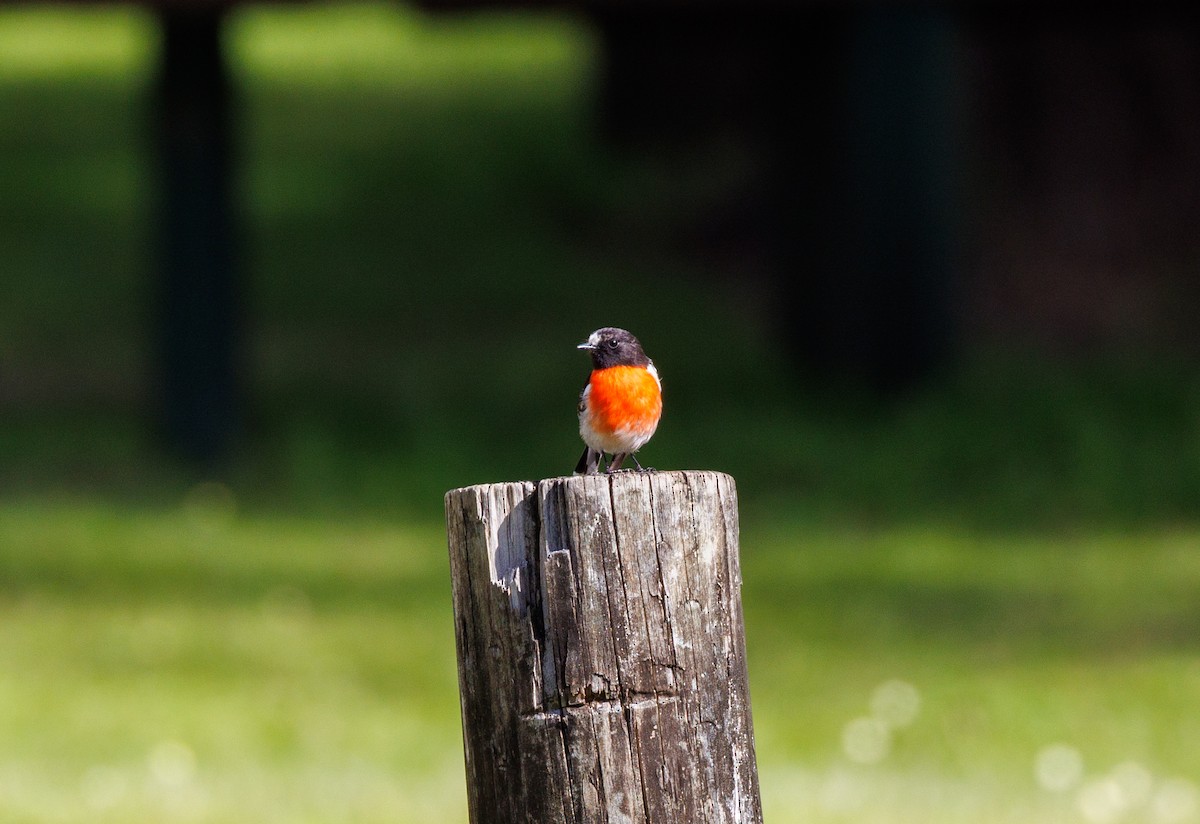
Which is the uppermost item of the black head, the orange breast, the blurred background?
the blurred background

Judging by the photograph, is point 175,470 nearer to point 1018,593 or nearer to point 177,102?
point 177,102

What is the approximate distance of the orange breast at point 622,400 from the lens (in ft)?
15.2

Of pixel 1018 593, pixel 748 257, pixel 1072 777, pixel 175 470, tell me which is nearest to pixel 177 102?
pixel 175 470

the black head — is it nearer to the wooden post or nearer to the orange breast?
the orange breast

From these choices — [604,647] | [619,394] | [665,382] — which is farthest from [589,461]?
[665,382]

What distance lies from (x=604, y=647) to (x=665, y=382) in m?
13.1

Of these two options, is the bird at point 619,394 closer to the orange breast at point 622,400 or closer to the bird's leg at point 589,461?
the orange breast at point 622,400

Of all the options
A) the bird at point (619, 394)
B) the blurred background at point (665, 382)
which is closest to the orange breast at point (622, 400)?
the bird at point (619, 394)

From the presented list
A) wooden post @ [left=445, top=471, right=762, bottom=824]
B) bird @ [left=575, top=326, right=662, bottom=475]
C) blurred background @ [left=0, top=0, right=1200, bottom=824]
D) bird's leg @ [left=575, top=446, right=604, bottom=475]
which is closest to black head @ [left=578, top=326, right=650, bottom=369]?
bird @ [left=575, top=326, right=662, bottom=475]

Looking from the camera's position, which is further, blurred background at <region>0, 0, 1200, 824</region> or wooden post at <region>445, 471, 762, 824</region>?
blurred background at <region>0, 0, 1200, 824</region>

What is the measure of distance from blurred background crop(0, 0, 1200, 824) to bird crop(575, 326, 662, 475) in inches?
95.0

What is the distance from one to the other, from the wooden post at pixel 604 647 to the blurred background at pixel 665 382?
350 centimetres

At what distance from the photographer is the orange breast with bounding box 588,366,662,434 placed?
182 inches

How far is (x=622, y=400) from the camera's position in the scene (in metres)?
4.62
